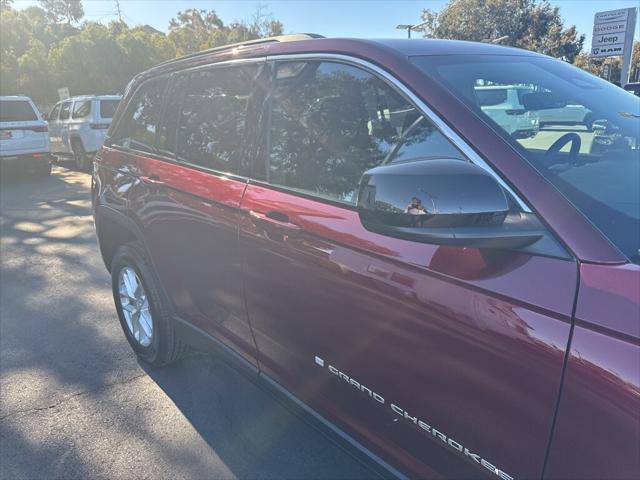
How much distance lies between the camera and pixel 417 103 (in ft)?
5.28

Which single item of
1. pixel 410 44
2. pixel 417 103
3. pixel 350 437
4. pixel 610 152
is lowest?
pixel 350 437

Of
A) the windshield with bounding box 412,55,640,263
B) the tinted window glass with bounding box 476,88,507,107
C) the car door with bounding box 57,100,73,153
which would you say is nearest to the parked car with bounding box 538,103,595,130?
the windshield with bounding box 412,55,640,263

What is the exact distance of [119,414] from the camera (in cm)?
291

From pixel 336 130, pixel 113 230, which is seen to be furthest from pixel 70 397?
pixel 336 130

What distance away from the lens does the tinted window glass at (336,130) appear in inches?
66.7

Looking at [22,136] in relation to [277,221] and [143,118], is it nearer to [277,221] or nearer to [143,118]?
[143,118]

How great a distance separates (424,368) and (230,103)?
62.8 inches

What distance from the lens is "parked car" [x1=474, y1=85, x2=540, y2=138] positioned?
62.3 inches

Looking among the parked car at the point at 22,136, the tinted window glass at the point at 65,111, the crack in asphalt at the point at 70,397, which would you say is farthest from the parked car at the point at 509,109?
the tinted window glass at the point at 65,111

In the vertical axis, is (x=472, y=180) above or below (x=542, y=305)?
above

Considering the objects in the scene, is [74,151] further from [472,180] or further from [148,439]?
[472,180]

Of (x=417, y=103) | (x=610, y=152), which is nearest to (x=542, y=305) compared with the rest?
(x=417, y=103)

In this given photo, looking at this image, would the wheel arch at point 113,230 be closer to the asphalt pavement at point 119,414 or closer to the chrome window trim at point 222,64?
the asphalt pavement at point 119,414

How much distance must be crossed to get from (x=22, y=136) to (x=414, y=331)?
1231 cm
